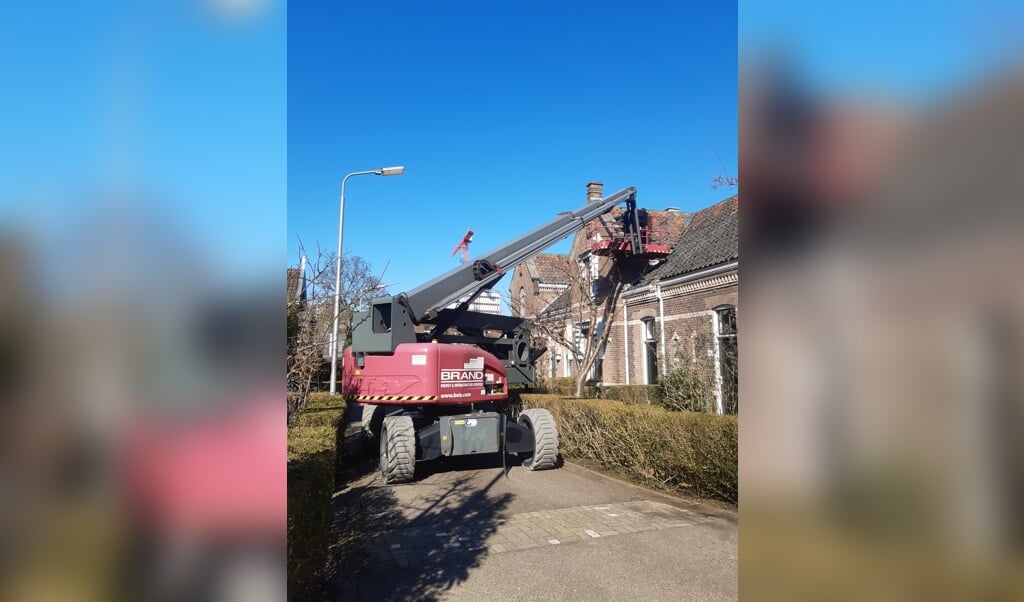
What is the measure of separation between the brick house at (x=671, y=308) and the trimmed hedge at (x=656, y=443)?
2379 millimetres

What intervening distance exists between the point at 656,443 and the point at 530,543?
3.08 meters

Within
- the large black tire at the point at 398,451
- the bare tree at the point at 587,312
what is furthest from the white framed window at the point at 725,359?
the bare tree at the point at 587,312

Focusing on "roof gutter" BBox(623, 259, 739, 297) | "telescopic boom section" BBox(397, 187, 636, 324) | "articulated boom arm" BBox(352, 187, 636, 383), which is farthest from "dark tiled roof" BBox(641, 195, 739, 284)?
"articulated boom arm" BBox(352, 187, 636, 383)

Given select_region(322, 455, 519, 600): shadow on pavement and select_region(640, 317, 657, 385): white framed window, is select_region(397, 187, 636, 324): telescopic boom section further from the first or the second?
select_region(640, 317, 657, 385): white framed window

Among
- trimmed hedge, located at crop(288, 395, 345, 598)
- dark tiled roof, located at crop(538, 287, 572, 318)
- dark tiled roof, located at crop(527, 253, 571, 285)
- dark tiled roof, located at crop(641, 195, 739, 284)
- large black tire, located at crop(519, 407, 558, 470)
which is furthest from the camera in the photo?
dark tiled roof, located at crop(527, 253, 571, 285)

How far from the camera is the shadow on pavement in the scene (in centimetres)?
483

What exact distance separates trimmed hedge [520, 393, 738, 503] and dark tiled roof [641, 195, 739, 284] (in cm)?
618

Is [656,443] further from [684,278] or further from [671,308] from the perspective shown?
[671,308]

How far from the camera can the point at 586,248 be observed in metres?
22.7

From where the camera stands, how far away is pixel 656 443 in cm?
827

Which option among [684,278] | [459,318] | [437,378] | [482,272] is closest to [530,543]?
[437,378]
